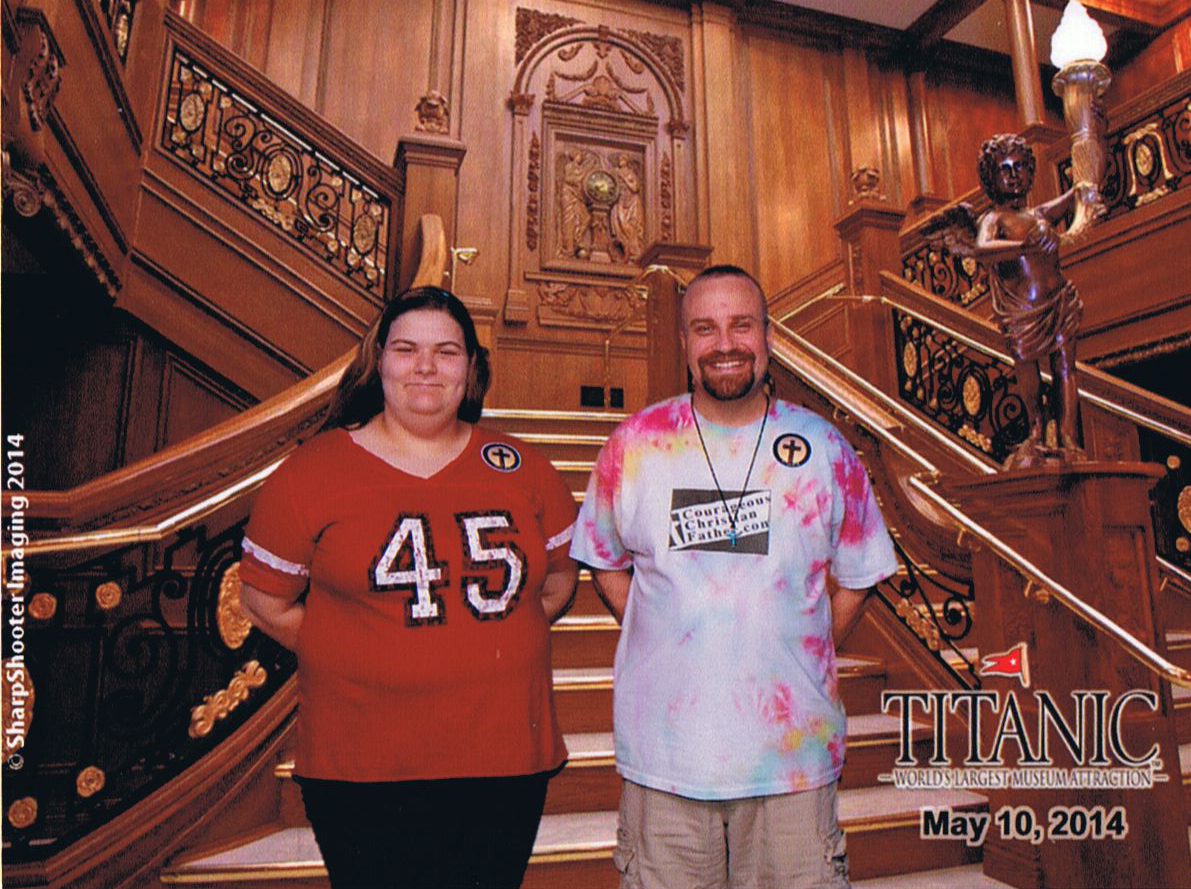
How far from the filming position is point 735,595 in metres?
1.26

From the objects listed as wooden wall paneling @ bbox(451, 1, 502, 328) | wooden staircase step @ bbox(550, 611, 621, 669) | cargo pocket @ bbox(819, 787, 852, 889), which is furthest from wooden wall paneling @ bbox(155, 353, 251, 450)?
cargo pocket @ bbox(819, 787, 852, 889)

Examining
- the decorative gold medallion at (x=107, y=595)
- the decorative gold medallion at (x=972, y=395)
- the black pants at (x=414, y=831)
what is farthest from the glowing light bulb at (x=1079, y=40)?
the decorative gold medallion at (x=107, y=595)

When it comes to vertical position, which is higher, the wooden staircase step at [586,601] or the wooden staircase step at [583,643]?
the wooden staircase step at [586,601]

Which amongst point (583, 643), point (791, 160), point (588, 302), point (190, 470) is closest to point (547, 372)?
point (588, 302)

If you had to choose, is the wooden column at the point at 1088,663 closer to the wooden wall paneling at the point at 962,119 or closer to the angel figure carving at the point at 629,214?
the angel figure carving at the point at 629,214

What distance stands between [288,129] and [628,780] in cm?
452

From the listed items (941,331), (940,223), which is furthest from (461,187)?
(940,223)

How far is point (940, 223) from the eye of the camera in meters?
3.07

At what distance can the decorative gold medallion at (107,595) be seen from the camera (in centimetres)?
200

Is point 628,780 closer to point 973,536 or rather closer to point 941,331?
point 973,536

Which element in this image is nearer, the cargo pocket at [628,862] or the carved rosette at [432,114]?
the cargo pocket at [628,862]

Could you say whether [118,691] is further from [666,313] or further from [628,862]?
[666,313]

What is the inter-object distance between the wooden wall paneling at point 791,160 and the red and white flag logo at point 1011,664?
217 inches

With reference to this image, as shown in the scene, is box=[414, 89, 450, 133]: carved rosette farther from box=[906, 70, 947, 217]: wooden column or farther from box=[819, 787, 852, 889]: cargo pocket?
box=[906, 70, 947, 217]: wooden column
